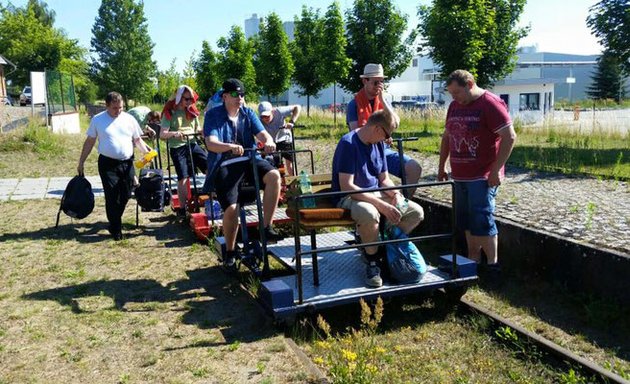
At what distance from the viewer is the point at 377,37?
24.2 meters

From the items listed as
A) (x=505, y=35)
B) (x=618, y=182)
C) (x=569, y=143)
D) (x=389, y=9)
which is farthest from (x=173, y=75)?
(x=618, y=182)

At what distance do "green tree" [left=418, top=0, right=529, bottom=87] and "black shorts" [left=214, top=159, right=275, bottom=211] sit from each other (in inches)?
569

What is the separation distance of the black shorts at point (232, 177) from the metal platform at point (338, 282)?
677 mm

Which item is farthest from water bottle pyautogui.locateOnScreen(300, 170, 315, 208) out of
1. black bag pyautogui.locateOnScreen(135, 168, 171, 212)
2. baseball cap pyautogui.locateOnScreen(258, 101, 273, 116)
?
baseball cap pyautogui.locateOnScreen(258, 101, 273, 116)

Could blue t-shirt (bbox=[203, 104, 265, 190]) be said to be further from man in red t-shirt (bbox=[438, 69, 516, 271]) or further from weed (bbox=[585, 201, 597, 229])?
weed (bbox=[585, 201, 597, 229])

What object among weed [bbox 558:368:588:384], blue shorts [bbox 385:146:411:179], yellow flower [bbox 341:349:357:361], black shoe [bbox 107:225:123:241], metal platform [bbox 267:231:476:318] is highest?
blue shorts [bbox 385:146:411:179]

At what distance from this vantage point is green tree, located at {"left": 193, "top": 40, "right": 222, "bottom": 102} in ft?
120

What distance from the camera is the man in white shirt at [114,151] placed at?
299 inches

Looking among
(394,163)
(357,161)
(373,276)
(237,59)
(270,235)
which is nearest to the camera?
(373,276)

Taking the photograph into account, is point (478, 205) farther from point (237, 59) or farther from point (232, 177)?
point (237, 59)

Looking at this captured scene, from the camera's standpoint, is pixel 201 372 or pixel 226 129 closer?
pixel 201 372

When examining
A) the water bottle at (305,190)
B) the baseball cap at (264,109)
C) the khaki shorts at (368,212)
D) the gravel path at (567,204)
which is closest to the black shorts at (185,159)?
the baseball cap at (264,109)

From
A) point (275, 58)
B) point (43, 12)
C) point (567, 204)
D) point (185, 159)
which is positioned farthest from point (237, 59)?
point (43, 12)

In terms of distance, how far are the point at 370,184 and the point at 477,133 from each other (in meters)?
1.28
